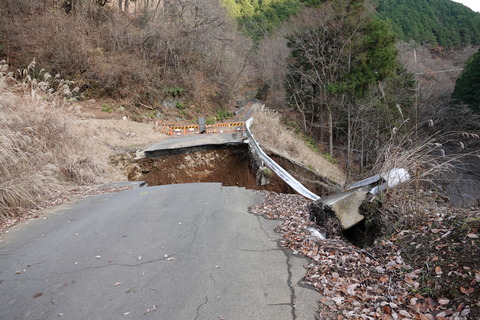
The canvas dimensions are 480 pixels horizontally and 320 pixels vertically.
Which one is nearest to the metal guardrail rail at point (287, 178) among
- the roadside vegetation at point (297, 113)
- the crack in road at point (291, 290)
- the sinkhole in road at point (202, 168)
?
the sinkhole in road at point (202, 168)

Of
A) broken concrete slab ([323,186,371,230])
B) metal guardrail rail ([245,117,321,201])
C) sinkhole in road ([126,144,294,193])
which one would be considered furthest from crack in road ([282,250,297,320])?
sinkhole in road ([126,144,294,193])

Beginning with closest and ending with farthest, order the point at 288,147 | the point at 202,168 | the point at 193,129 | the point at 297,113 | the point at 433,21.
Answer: the point at 202,168, the point at 288,147, the point at 193,129, the point at 297,113, the point at 433,21

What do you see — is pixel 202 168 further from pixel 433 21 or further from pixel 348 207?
pixel 433 21

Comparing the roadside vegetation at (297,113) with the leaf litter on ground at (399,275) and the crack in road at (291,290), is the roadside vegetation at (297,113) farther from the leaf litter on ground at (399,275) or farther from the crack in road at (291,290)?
the crack in road at (291,290)

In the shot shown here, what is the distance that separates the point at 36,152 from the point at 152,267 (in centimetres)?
625

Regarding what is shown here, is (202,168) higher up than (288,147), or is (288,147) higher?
(288,147)

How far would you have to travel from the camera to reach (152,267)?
161 inches

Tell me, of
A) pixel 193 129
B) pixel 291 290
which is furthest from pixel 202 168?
pixel 291 290

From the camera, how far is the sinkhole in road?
45.4 feet

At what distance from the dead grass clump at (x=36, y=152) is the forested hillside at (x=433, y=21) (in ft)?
207

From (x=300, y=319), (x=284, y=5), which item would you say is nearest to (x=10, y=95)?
(x=300, y=319)

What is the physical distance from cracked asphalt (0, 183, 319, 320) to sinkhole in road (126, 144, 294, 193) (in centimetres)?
733

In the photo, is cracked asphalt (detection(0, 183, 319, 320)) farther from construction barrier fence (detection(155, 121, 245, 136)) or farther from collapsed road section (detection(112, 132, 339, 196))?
construction barrier fence (detection(155, 121, 245, 136))

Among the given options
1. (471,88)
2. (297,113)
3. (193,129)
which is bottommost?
(193,129)
